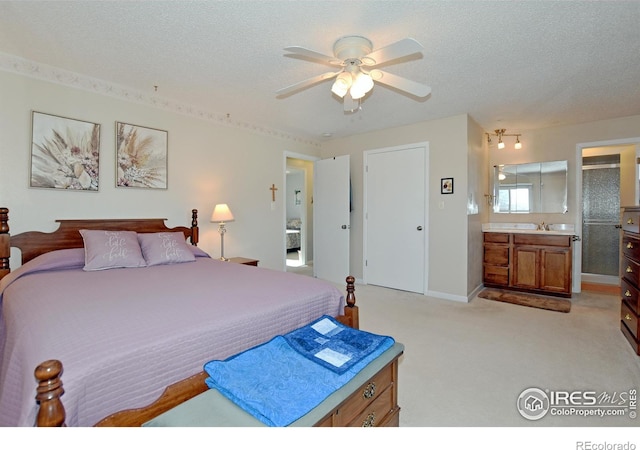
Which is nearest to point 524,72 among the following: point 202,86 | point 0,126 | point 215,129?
point 202,86

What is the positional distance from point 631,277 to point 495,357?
1455 millimetres

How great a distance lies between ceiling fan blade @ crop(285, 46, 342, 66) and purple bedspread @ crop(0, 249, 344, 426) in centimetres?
143

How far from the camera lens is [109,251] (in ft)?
8.42

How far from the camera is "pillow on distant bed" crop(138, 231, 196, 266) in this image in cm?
275

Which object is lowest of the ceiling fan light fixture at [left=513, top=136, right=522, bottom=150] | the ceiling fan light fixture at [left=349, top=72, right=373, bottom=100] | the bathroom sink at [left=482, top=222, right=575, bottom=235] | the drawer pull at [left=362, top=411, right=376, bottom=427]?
the drawer pull at [left=362, top=411, right=376, bottom=427]

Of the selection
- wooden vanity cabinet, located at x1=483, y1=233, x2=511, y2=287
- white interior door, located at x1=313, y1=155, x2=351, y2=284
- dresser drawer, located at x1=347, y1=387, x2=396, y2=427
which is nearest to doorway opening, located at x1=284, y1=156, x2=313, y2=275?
white interior door, located at x1=313, y1=155, x2=351, y2=284

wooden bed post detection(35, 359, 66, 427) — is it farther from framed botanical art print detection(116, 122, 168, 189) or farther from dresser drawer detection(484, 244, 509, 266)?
dresser drawer detection(484, 244, 509, 266)

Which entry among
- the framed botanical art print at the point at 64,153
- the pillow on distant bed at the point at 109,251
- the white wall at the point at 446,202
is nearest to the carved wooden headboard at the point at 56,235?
the pillow on distant bed at the point at 109,251

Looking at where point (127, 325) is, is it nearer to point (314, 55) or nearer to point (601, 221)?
point (314, 55)

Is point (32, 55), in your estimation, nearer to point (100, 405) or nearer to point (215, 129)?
point (215, 129)

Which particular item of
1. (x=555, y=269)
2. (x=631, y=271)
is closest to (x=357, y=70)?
(x=631, y=271)

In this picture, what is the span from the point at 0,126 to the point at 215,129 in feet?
6.33

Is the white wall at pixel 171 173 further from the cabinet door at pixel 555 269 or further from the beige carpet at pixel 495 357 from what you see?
the cabinet door at pixel 555 269

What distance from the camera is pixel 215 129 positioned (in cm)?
391
